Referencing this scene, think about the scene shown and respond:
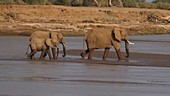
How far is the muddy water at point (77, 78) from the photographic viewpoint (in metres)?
16.0

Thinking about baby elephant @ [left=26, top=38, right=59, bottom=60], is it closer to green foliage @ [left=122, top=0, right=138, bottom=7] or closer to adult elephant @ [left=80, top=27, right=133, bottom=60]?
adult elephant @ [left=80, top=27, right=133, bottom=60]

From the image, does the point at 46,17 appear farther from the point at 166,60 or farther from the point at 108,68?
the point at 108,68

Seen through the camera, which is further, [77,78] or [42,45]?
[42,45]

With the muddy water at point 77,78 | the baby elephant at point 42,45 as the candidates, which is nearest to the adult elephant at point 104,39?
the muddy water at point 77,78

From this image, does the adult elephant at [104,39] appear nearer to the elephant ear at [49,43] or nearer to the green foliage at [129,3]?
the elephant ear at [49,43]

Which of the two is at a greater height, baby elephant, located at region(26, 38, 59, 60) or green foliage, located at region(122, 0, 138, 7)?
baby elephant, located at region(26, 38, 59, 60)

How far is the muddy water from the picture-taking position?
52.6ft

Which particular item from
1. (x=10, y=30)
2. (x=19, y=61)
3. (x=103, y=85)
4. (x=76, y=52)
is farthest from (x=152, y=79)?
(x=10, y=30)

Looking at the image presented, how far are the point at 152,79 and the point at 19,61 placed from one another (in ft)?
22.4

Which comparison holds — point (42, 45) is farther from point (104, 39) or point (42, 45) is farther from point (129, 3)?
point (129, 3)

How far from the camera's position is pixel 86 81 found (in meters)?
18.3

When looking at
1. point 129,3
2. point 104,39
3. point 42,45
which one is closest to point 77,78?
point 42,45

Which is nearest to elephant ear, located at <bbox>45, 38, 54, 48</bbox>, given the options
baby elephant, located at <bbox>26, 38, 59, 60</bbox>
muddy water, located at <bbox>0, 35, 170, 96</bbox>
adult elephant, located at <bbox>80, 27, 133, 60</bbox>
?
baby elephant, located at <bbox>26, 38, 59, 60</bbox>

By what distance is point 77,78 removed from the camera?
62.5 ft
